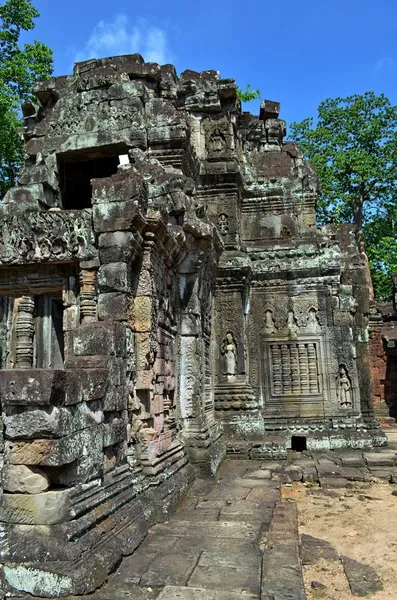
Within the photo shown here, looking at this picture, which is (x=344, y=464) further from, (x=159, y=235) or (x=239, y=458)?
(x=159, y=235)

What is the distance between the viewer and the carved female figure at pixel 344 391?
10219 mm

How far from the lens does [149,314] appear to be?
230 inches

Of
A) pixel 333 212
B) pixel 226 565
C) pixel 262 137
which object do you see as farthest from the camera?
pixel 333 212

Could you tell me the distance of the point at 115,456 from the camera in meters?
5.00

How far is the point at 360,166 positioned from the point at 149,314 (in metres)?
20.9

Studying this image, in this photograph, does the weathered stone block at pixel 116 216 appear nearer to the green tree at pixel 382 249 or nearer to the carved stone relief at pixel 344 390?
the carved stone relief at pixel 344 390

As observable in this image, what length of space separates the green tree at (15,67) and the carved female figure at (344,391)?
1304cm

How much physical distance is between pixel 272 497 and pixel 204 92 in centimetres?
775

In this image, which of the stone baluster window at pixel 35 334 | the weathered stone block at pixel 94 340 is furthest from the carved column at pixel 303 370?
the weathered stone block at pixel 94 340

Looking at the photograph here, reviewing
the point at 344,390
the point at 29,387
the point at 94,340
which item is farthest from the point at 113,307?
the point at 344,390

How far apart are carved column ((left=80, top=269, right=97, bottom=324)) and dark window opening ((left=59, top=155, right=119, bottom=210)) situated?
134 inches

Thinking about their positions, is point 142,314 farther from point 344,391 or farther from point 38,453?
point 344,391

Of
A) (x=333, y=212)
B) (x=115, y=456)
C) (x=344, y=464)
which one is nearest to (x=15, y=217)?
(x=115, y=456)

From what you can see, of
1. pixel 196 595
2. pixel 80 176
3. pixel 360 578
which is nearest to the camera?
pixel 196 595
